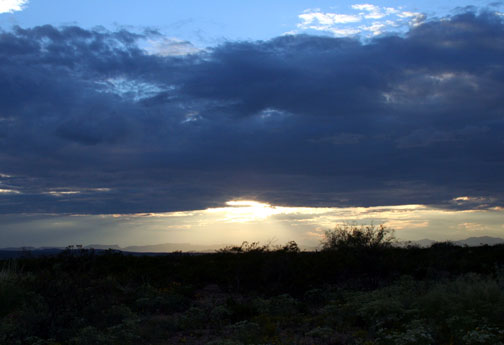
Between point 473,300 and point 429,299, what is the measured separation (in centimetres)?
99

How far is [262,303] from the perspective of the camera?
13.6 m

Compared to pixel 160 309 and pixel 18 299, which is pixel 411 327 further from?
pixel 18 299

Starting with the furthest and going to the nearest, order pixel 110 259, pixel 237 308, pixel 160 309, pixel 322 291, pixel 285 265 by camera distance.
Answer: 1. pixel 110 259
2. pixel 285 265
3. pixel 322 291
4. pixel 160 309
5. pixel 237 308

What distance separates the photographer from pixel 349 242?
2416 centimetres

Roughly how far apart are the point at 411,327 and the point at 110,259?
54.5ft

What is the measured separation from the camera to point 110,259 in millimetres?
22781

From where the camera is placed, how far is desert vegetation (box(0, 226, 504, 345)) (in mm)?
9977

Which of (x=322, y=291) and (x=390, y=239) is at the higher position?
(x=390, y=239)

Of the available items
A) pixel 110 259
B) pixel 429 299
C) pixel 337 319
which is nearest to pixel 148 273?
pixel 110 259

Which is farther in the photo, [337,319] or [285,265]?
[285,265]

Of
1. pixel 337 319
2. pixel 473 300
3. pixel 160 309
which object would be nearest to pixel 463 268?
pixel 473 300

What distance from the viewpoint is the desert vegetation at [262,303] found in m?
9.98

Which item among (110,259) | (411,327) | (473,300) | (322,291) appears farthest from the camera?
(110,259)

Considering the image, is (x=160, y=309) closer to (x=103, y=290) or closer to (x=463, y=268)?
(x=103, y=290)
